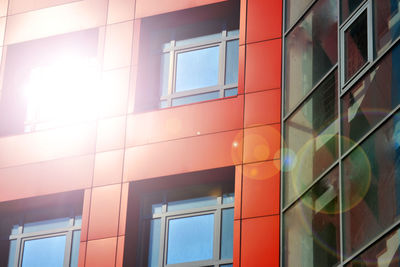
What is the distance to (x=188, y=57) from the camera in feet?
84.7

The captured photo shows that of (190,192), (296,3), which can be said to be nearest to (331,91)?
(296,3)

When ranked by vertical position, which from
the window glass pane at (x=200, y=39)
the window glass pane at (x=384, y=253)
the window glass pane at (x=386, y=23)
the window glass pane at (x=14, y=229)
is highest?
the window glass pane at (x=200, y=39)

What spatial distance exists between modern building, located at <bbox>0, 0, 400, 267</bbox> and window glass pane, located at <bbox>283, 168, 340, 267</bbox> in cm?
5

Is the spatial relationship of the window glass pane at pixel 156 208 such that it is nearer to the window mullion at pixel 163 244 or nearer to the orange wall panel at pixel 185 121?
the window mullion at pixel 163 244

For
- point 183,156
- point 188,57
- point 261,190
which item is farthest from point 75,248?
point 188,57

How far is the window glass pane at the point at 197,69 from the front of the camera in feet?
82.5

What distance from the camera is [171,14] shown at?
2586 centimetres

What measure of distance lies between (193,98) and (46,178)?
4984 millimetres

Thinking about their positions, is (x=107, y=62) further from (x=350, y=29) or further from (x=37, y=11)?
(x=350, y=29)

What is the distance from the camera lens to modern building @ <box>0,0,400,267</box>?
16062 millimetres

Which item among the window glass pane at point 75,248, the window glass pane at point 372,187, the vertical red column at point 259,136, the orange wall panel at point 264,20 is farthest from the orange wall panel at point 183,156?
the window glass pane at point 372,187

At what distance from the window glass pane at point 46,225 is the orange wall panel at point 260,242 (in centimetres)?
638

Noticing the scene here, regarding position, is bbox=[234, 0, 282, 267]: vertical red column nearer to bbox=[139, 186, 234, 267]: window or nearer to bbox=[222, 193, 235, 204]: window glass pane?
bbox=[222, 193, 235, 204]: window glass pane

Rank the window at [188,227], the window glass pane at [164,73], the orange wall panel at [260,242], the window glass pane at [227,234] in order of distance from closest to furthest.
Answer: the orange wall panel at [260,242]
the window glass pane at [227,234]
the window at [188,227]
the window glass pane at [164,73]
